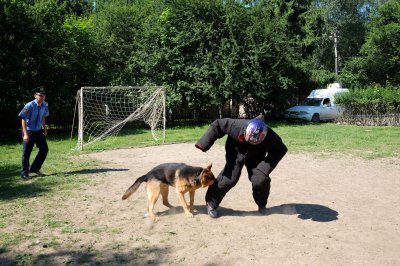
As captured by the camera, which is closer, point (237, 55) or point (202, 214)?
point (202, 214)

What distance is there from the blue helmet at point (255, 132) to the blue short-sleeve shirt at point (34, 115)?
5.27 metres

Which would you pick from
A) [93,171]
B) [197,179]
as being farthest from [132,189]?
[93,171]

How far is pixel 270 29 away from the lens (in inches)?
897

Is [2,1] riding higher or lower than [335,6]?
lower

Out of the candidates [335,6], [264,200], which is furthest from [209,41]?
[335,6]

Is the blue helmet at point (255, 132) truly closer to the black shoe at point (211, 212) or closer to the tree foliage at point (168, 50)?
the black shoe at point (211, 212)

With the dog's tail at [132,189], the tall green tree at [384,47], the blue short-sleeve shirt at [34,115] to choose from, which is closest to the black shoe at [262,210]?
the dog's tail at [132,189]

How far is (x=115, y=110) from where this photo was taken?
60.7 feet

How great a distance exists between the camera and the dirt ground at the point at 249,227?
175 inches

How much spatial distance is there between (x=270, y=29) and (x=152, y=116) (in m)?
9.65

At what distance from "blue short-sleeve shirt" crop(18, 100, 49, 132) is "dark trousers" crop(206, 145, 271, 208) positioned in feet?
15.3

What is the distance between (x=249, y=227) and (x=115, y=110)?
46.3 ft

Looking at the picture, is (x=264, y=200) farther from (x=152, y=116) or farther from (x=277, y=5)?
(x=277, y=5)

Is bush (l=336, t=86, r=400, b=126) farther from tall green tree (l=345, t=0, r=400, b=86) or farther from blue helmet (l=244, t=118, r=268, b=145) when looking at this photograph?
blue helmet (l=244, t=118, r=268, b=145)
